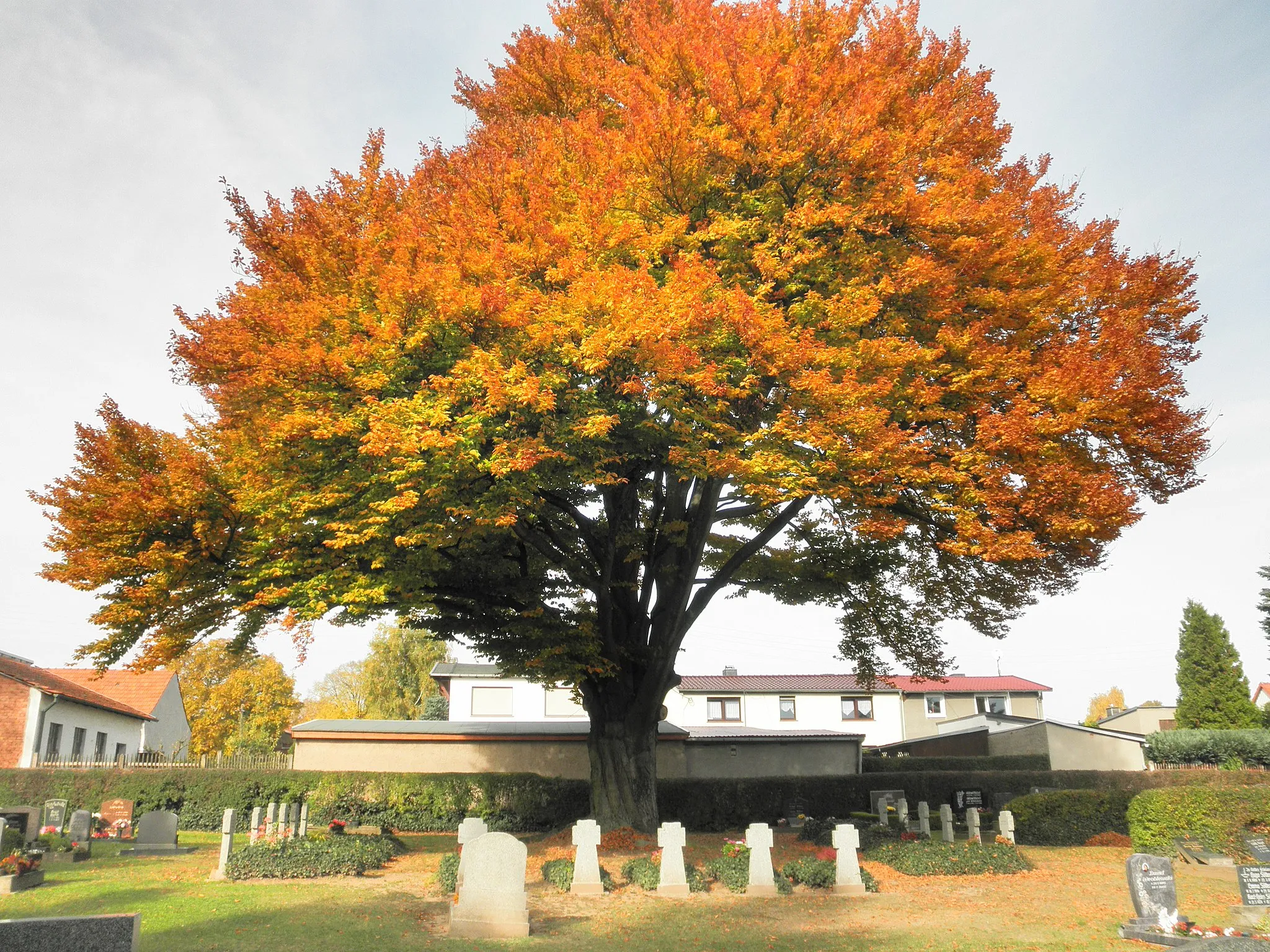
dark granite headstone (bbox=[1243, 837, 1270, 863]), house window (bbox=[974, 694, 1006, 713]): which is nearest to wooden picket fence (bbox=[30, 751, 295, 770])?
dark granite headstone (bbox=[1243, 837, 1270, 863])

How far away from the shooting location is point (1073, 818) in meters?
21.2

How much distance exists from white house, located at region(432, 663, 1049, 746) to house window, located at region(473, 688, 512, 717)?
0.03m

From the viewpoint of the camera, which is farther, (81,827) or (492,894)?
(81,827)

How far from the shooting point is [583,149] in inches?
648

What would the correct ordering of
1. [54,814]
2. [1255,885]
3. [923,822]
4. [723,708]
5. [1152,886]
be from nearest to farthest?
[1255,885] → [1152,886] → [923,822] → [54,814] → [723,708]

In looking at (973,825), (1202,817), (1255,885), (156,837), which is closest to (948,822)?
(973,825)

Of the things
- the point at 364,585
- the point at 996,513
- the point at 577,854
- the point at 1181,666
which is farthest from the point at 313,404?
the point at 1181,666

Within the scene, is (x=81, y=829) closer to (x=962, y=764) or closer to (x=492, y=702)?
(x=492, y=702)

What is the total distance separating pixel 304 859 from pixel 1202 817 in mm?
17582

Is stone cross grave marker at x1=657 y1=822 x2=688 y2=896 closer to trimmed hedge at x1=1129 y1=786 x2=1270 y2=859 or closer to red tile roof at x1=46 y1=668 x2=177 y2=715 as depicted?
trimmed hedge at x1=1129 y1=786 x2=1270 y2=859

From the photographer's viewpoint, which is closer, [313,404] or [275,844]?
[313,404]

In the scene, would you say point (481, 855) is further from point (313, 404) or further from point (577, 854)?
point (313, 404)

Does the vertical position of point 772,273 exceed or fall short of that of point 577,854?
it exceeds it

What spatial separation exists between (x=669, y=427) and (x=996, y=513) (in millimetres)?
5715
